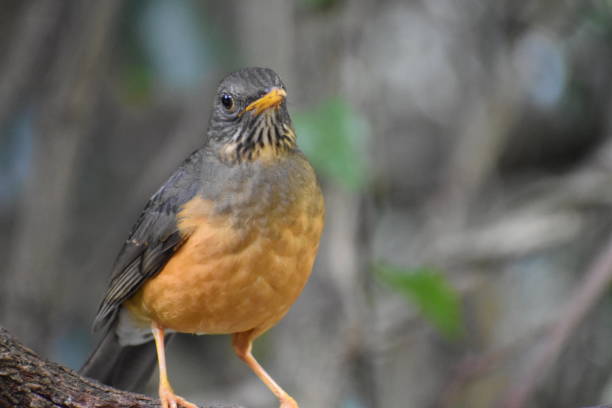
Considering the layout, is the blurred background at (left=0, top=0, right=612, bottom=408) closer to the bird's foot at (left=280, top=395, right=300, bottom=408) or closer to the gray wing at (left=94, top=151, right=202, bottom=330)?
the gray wing at (left=94, top=151, right=202, bottom=330)

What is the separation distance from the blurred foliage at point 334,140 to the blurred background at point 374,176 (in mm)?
12

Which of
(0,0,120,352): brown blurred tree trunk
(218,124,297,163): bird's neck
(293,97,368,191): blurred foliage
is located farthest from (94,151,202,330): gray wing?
(0,0,120,352): brown blurred tree trunk

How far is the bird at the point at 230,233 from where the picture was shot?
14.8 ft

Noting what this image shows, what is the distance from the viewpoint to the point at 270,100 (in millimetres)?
4672

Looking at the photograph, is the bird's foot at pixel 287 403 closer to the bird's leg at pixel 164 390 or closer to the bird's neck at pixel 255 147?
the bird's leg at pixel 164 390

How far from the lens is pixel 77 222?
32.0ft

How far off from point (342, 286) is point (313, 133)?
1581mm

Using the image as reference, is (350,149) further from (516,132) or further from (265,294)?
(516,132)

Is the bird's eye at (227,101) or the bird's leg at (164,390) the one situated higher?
the bird's eye at (227,101)

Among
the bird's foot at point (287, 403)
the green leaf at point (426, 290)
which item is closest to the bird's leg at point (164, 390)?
the bird's foot at point (287, 403)

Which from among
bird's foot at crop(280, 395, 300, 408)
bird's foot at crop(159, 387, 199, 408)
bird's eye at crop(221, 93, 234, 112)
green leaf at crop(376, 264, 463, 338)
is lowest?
bird's foot at crop(280, 395, 300, 408)

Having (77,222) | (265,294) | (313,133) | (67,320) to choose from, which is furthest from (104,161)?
(265,294)

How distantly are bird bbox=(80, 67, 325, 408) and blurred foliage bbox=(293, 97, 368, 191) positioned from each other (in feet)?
1.05

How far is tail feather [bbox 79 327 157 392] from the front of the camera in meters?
5.41
